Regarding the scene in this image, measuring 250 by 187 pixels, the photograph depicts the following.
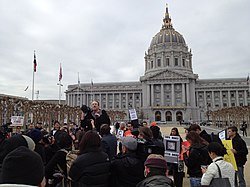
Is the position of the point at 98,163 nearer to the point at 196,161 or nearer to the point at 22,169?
the point at 22,169

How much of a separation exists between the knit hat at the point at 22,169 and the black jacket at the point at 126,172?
201 centimetres

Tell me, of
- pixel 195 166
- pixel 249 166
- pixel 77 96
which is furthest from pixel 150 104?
pixel 195 166

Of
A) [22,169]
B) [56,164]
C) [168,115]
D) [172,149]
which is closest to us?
[22,169]

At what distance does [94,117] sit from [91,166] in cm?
357

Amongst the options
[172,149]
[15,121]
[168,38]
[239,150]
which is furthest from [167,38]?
[172,149]

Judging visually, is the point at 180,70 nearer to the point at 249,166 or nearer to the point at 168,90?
the point at 168,90

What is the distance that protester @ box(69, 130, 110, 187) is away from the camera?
3.80 metres

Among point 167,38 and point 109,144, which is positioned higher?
point 167,38

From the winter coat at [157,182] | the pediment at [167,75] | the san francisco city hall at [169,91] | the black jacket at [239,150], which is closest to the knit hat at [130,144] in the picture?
the winter coat at [157,182]

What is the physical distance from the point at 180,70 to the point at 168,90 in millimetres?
13128

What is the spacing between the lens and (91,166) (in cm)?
383

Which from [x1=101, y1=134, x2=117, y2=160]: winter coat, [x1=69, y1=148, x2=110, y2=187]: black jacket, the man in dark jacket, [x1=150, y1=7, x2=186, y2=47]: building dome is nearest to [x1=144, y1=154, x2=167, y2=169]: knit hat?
[x1=69, y1=148, x2=110, y2=187]: black jacket

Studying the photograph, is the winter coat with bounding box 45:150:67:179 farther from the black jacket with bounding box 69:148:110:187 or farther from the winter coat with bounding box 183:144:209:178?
the winter coat with bounding box 183:144:209:178

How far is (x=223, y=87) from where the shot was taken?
96875 mm
